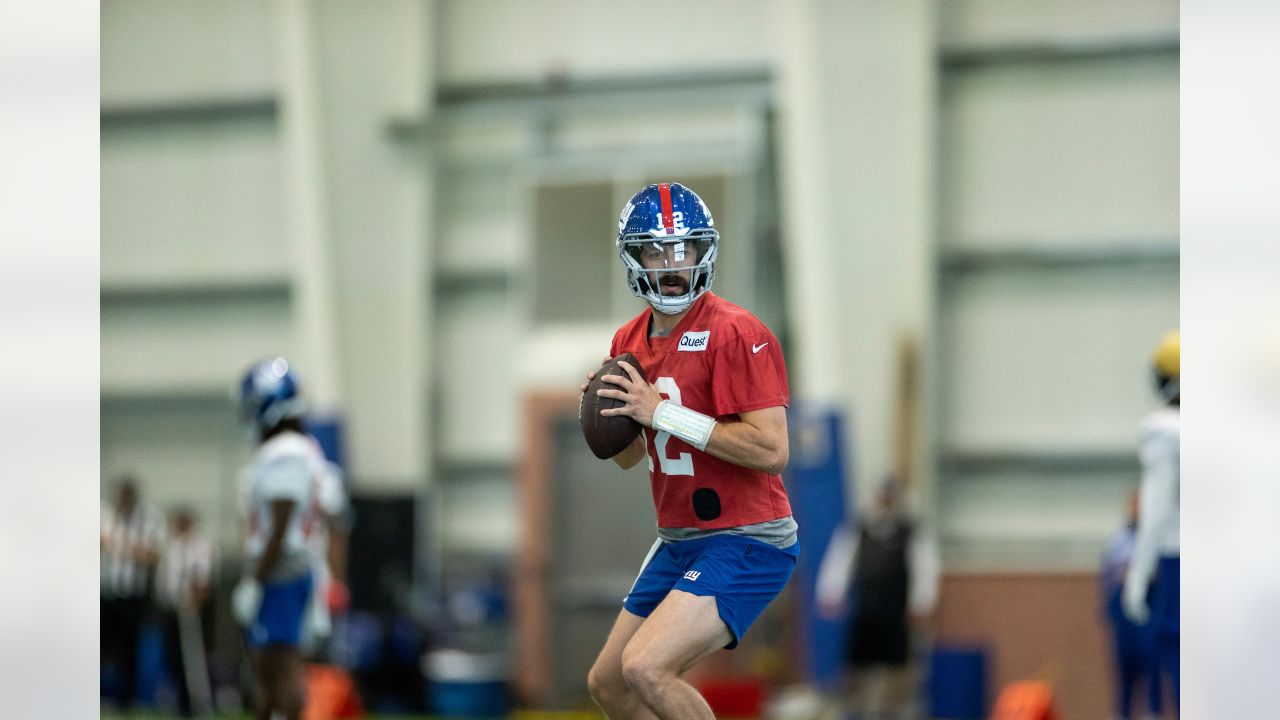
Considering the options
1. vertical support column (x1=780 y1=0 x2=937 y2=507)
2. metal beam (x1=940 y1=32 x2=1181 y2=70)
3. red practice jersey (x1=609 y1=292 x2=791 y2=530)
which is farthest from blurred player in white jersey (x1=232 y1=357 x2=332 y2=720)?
metal beam (x1=940 y1=32 x2=1181 y2=70)

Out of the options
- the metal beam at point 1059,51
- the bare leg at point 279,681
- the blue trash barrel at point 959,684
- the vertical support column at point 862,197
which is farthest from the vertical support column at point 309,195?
the bare leg at point 279,681

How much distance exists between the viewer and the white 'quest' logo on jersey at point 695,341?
4.93 m

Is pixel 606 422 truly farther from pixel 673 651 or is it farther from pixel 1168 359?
pixel 1168 359

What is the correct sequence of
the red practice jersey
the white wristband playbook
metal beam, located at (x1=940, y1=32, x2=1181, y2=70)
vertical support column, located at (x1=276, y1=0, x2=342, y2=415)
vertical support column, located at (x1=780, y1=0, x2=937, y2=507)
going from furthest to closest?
vertical support column, located at (x1=276, y1=0, x2=342, y2=415) → vertical support column, located at (x1=780, y1=0, x2=937, y2=507) → metal beam, located at (x1=940, y1=32, x2=1181, y2=70) → the red practice jersey → the white wristband playbook

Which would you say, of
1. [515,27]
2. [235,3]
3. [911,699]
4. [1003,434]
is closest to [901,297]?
[1003,434]

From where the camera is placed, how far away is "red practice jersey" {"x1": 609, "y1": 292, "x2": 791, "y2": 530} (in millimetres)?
4863

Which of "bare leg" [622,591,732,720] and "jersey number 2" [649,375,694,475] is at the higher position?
"jersey number 2" [649,375,694,475]

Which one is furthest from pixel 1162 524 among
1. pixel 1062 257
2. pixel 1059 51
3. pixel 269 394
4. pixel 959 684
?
pixel 1059 51

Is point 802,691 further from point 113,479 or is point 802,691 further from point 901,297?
point 113,479

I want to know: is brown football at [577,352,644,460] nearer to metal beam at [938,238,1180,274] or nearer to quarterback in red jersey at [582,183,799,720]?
quarterback in red jersey at [582,183,799,720]

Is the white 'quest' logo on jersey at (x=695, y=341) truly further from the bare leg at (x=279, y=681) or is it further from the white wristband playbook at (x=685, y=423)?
the bare leg at (x=279, y=681)
